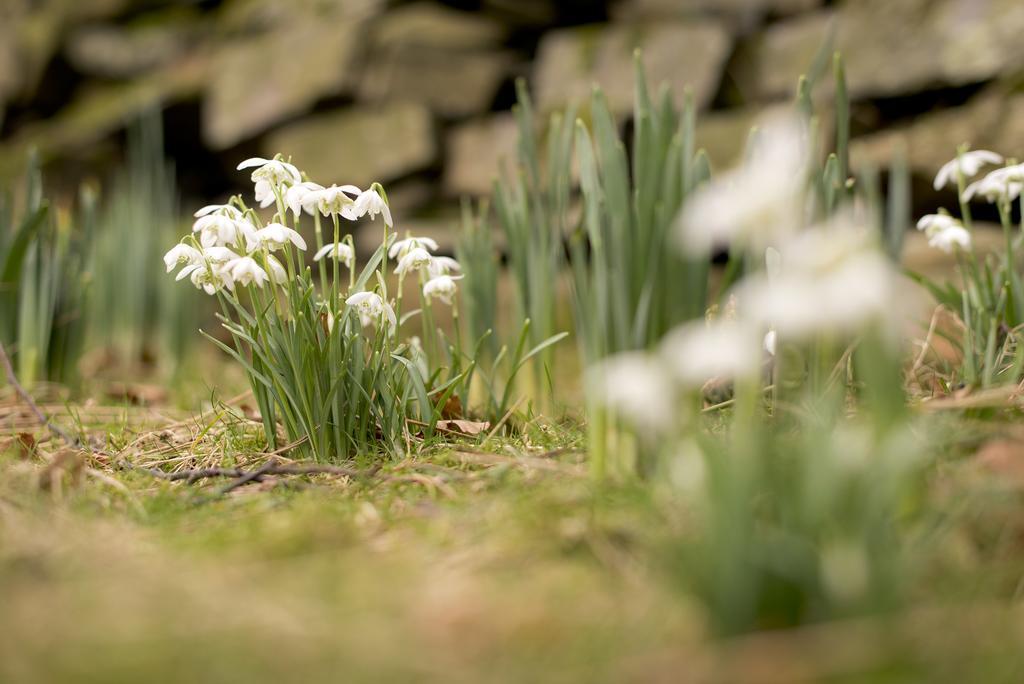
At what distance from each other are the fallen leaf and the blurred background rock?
1646mm

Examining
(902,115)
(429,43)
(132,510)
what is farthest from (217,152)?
(132,510)

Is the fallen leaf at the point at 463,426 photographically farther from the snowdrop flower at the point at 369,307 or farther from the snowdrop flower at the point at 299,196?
the snowdrop flower at the point at 299,196

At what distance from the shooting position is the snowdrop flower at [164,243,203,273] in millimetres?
1397

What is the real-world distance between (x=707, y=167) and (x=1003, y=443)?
23.8 inches

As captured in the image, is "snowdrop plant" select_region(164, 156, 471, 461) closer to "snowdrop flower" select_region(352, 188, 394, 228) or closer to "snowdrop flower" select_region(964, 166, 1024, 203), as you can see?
"snowdrop flower" select_region(352, 188, 394, 228)

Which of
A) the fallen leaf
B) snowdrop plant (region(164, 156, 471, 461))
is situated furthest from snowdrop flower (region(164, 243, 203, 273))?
the fallen leaf

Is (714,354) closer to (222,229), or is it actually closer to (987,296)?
(222,229)

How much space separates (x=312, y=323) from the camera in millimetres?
1454

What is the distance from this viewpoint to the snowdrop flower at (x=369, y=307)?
57.2 inches

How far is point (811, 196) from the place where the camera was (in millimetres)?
1391

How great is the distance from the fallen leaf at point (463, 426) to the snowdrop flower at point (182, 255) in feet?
1.83

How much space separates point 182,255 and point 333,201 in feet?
0.91

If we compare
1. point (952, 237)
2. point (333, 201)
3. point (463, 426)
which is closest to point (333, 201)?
point (333, 201)

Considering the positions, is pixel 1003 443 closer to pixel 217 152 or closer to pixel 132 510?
pixel 132 510
